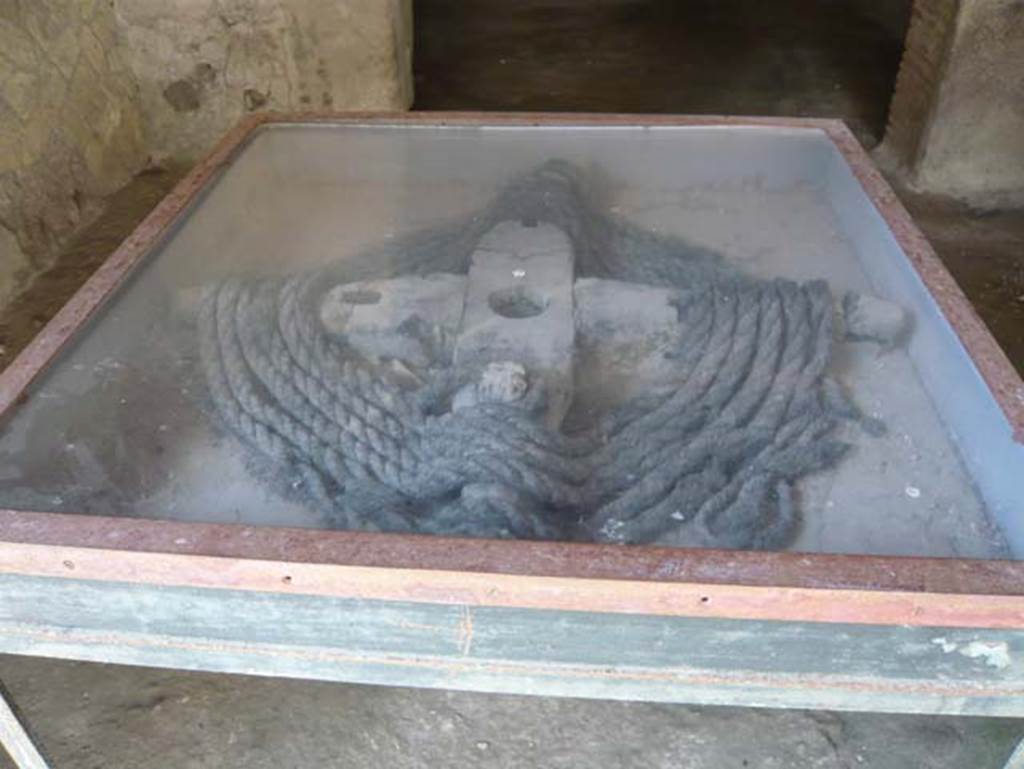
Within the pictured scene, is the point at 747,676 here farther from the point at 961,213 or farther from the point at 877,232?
the point at 961,213

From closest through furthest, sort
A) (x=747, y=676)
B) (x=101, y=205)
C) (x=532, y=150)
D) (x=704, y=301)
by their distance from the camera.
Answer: (x=747, y=676)
(x=704, y=301)
(x=532, y=150)
(x=101, y=205)

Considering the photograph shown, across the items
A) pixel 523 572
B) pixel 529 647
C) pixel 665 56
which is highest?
pixel 523 572

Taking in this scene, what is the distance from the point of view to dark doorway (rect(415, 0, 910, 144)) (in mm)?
3877

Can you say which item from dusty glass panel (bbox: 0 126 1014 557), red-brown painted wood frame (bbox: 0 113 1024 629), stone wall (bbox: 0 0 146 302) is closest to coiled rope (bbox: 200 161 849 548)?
dusty glass panel (bbox: 0 126 1014 557)

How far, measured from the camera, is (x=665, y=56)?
175 inches

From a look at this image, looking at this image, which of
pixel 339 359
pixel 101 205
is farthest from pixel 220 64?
pixel 339 359

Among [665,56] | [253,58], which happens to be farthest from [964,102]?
[253,58]

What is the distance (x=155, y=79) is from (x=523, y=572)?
281cm

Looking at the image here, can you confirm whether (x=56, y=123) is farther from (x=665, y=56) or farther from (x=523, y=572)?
(x=665, y=56)

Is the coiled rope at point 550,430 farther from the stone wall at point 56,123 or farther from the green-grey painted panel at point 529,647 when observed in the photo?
the stone wall at point 56,123

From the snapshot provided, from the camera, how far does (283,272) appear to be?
1.40 meters

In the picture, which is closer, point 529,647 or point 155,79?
point 529,647

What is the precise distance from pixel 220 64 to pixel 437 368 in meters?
2.27

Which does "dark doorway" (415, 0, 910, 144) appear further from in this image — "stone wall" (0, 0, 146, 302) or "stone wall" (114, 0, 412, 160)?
"stone wall" (0, 0, 146, 302)
